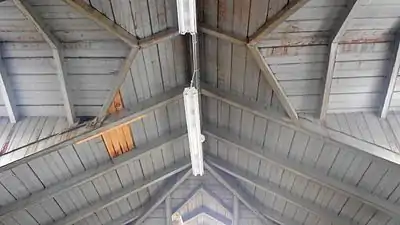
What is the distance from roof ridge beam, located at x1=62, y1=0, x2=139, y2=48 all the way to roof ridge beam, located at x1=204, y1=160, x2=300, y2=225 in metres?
2.73

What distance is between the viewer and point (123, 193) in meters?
5.90

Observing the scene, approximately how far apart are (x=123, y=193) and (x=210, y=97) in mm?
1815

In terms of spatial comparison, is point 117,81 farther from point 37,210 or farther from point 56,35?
point 37,210

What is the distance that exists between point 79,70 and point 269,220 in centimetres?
363

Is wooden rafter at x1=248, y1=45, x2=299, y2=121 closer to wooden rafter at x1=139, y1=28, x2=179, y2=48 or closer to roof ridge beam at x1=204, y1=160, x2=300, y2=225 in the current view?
wooden rafter at x1=139, y1=28, x2=179, y2=48

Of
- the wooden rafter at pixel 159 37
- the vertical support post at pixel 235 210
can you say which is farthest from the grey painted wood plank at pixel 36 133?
the vertical support post at pixel 235 210

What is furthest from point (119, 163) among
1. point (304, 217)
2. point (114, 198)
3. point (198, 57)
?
point (304, 217)

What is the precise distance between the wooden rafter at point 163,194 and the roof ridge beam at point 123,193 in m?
0.15

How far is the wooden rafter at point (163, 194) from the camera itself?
638 cm

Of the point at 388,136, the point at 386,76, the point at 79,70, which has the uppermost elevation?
the point at 79,70

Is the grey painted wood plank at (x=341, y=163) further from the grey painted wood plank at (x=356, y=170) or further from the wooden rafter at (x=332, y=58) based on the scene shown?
the wooden rafter at (x=332, y=58)

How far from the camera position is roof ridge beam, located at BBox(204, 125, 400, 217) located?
459cm

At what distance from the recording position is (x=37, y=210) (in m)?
5.19

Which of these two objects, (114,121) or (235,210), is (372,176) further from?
(235,210)
